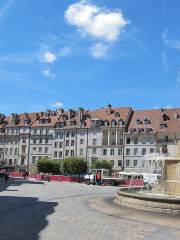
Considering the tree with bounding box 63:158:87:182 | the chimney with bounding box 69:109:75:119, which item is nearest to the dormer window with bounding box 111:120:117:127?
the tree with bounding box 63:158:87:182

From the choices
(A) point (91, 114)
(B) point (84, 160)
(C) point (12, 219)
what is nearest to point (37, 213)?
(C) point (12, 219)

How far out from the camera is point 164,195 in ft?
78.8

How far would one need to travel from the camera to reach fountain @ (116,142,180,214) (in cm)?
2020

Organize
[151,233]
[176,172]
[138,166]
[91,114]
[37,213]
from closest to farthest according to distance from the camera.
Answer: [151,233]
[37,213]
[176,172]
[138,166]
[91,114]

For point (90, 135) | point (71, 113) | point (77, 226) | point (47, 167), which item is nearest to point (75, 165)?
point (47, 167)

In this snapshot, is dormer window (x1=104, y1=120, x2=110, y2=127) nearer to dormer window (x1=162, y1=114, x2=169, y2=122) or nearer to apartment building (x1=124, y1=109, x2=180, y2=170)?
apartment building (x1=124, y1=109, x2=180, y2=170)

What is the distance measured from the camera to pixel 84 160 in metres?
96.3

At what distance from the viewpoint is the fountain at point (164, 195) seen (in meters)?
20.2

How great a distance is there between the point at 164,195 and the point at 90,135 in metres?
79.4

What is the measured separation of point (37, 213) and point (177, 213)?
574cm

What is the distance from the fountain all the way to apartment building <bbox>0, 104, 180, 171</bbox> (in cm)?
6143

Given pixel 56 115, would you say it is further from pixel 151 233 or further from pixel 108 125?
pixel 151 233

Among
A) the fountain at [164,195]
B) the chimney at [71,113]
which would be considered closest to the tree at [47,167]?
the chimney at [71,113]

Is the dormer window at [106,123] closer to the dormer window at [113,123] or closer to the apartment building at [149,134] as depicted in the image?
the dormer window at [113,123]
